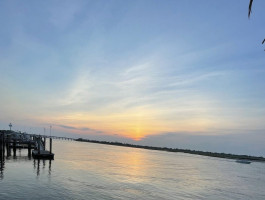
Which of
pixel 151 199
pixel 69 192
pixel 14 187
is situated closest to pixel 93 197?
pixel 69 192

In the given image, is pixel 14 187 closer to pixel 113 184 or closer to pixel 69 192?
pixel 69 192

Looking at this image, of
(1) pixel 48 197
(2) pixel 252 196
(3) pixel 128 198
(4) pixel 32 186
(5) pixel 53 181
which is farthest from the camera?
(2) pixel 252 196

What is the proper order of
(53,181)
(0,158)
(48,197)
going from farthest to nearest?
(0,158)
(53,181)
(48,197)

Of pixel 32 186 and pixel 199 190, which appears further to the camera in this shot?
pixel 199 190

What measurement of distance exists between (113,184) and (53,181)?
7568mm

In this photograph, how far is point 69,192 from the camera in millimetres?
27859

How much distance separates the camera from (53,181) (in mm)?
33531

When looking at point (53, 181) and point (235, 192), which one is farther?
point (235, 192)

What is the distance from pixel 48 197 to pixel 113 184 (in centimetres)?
1140

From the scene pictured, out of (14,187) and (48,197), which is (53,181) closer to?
(14,187)

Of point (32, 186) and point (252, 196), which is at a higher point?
point (32, 186)

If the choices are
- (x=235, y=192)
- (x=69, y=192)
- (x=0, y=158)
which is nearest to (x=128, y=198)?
(x=69, y=192)

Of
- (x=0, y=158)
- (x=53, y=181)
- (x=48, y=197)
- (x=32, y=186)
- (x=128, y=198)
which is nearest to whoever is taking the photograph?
(x=48, y=197)

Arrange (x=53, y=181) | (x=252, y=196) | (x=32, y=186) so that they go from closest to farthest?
(x=32, y=186)
(x=53, y=181)
(x=252, y=196)
